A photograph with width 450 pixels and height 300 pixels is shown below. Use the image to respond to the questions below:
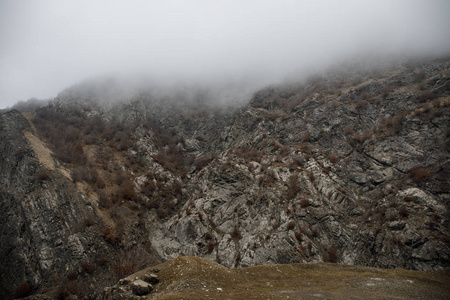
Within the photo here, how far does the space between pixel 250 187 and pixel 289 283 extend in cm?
2362

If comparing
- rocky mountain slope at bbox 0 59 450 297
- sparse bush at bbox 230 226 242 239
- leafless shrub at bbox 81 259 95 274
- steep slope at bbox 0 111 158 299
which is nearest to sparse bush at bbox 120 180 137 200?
rocky mountain slope at bbox 0 59 450 297

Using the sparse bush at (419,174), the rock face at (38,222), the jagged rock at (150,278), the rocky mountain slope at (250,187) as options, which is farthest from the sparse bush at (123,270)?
the sparse bush at (419,174)

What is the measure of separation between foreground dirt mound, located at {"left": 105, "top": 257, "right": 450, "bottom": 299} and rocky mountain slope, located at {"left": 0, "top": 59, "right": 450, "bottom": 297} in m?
7.54

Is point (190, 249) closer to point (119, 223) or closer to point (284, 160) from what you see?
point (119, 223)

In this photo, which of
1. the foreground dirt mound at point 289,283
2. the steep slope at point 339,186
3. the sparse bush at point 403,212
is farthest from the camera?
the steep slope at point 339,186

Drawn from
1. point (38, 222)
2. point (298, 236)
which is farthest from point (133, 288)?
point (38, 222)

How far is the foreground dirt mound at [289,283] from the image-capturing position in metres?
13.5

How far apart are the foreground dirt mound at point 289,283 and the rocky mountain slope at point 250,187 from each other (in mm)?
7540

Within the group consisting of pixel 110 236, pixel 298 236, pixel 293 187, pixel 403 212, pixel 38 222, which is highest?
pixel 38 222

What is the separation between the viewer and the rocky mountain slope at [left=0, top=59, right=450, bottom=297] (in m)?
27.2

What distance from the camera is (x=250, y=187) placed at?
40344mm

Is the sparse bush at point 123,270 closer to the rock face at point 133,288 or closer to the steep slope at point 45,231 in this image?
the steep slope at point 45,231

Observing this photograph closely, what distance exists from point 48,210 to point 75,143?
22.5 meters

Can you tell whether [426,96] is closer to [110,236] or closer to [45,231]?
[110,236]
